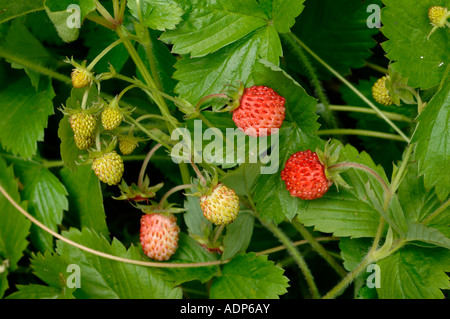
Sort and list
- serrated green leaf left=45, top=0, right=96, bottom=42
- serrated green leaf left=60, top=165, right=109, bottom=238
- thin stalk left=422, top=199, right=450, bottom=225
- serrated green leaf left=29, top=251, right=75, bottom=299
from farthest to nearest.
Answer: serrated green leaf left=60, top=165, right=109, bottom=238 → serrated green leaf left=29, top=251, right=75, bottom=299 → thin stalk left=422, top=199, right=450, bottom=225 → serrated green leaf left=45, top=0, right=96, bottom=42

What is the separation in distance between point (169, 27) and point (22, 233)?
68 cm

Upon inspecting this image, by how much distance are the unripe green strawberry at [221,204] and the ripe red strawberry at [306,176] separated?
126 millimetres

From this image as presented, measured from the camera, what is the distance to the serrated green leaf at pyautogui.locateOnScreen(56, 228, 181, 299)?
1.11m

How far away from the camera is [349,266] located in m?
1.11

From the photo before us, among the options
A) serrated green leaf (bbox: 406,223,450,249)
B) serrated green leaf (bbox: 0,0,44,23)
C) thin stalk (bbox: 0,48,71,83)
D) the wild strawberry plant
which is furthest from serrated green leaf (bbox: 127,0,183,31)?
serrated green leaf (bbox: 406,223,450,249)

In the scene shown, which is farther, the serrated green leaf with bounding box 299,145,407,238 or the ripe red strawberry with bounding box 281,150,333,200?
the serrated green leaf with bounding box 299,145,407,238

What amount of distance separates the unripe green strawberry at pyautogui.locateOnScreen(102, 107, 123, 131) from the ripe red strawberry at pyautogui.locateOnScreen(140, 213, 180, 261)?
22 cm

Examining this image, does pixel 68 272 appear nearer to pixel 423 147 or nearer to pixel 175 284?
pixel 175 284

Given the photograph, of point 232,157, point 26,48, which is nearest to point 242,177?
point 232,157

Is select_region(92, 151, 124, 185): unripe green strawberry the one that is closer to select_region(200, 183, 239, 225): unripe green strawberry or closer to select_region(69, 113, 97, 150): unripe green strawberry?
select_region(69, 113, 97, 150): unripe green strawberry

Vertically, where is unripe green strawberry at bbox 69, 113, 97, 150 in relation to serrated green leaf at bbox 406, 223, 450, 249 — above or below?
above

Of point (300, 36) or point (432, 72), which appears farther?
point (300, 36)

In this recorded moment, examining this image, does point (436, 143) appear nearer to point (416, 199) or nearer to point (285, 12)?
point (416, 199)
